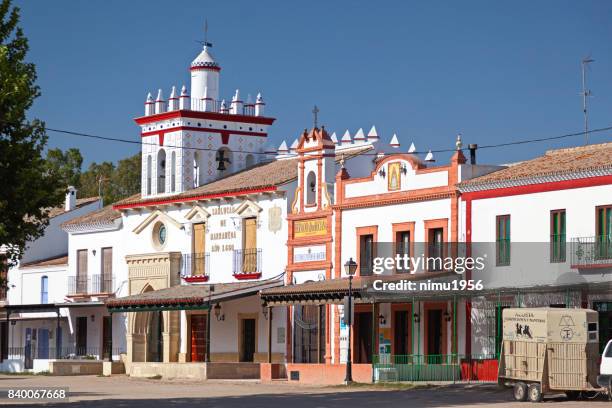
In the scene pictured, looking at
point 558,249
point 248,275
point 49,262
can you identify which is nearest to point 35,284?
point 49,262

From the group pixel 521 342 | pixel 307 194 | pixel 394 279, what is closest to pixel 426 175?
pixel 394 279

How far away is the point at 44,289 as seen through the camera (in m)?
59.1

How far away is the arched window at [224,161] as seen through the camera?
53.2 m

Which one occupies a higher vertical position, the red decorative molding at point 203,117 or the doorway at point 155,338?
the red decorative molding at point 203,117

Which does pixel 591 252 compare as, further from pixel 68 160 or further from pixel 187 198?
pixel 68 160

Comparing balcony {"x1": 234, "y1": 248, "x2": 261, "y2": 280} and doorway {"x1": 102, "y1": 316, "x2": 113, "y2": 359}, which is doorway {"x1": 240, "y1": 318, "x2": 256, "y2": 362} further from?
doorway {"x1": 102, "y1": 316, "x2": 113, "y2": 359}

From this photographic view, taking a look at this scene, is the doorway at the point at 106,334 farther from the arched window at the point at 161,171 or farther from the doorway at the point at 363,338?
the doorway at the point at 363,338

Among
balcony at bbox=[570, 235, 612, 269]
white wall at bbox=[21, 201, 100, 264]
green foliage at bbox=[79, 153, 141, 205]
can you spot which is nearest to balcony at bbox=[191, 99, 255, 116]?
white wall at bbox=[21, 201, 100, 264]

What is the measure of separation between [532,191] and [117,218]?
74.8 feet

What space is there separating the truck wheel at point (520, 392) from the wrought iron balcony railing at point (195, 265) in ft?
68.3

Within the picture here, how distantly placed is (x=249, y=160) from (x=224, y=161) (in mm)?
1237

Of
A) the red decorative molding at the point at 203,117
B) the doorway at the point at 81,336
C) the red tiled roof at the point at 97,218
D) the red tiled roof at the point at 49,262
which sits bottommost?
the doorway at the point at 81,336

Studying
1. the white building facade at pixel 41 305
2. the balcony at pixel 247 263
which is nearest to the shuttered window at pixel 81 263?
the white building facade at pixel 41 305

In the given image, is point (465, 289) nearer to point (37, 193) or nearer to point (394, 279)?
point (394, 279)
